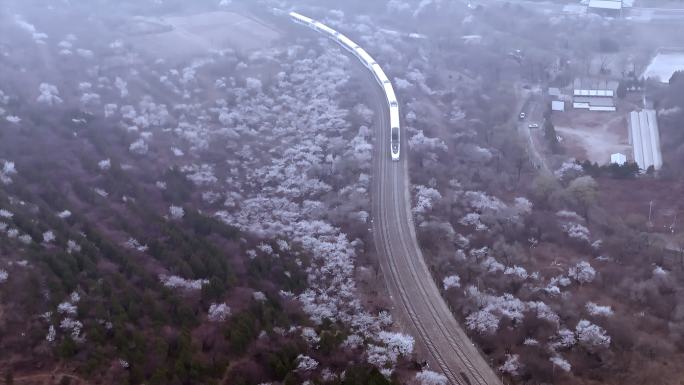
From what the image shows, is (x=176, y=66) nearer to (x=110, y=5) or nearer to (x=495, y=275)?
(x=110, y=5)

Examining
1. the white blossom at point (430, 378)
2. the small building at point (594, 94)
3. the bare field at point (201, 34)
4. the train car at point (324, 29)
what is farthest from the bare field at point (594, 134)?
the bare field at point (201, 34)

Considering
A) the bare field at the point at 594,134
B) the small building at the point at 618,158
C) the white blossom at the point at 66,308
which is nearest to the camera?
the white blossom at the point at 66,308

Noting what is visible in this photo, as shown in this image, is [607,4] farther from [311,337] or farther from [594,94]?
[311,337]

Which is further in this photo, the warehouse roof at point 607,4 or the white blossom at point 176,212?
the warehouse roof at point 607,4

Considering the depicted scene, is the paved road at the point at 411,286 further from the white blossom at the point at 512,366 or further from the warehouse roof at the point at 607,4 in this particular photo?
the warehouse roof at the point at 607,4

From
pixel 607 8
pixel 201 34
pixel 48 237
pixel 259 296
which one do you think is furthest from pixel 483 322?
pixel 607 8
